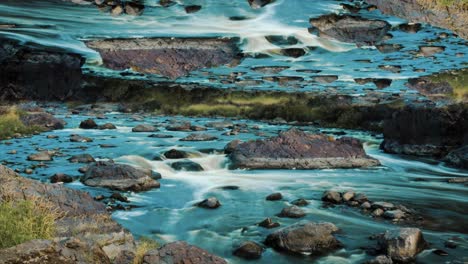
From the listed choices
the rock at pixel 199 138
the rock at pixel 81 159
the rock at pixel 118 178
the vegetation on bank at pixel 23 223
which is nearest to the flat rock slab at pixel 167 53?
the rock at pixel 199 138

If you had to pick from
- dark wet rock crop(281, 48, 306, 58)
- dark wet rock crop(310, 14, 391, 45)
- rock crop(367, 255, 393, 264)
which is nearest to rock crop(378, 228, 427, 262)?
rock crop(367, 255, 393, 264)

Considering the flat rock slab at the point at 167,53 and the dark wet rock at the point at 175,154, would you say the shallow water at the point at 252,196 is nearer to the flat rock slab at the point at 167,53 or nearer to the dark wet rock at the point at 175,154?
the dark wet rock at the point at 175,154

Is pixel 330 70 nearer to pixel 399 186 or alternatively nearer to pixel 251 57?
pixel 251 57

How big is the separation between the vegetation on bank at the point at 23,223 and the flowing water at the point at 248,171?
9.57ft

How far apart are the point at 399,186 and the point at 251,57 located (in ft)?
84.0

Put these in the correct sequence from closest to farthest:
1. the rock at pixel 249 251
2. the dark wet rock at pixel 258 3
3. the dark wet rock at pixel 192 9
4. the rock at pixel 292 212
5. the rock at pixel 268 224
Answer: the rock at pixel 249 251 → the rock at pixel 268 224 → the rock at pixel 292 212 → the dark wet rock at pixel 192 9 → the dark wet rock at pixel 258 3

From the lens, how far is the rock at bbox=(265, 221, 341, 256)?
812 centimetres

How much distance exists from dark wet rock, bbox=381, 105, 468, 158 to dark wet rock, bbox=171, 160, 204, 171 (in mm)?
9080


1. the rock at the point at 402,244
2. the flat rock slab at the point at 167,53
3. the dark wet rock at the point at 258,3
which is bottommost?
the rock at the point at 402,244

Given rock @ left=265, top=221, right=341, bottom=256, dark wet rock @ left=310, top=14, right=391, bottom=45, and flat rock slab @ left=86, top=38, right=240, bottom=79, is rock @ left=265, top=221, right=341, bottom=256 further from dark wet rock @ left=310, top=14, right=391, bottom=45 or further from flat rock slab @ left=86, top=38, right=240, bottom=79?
flat rock slab @ left=86, top=38, right=240, bottom=79

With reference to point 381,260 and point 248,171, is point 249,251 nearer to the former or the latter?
point 381,260

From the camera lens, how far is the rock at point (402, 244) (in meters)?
7.66

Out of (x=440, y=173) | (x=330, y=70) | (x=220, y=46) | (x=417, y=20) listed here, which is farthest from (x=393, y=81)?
(x=440, y=173)

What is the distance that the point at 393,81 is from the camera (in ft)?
138
